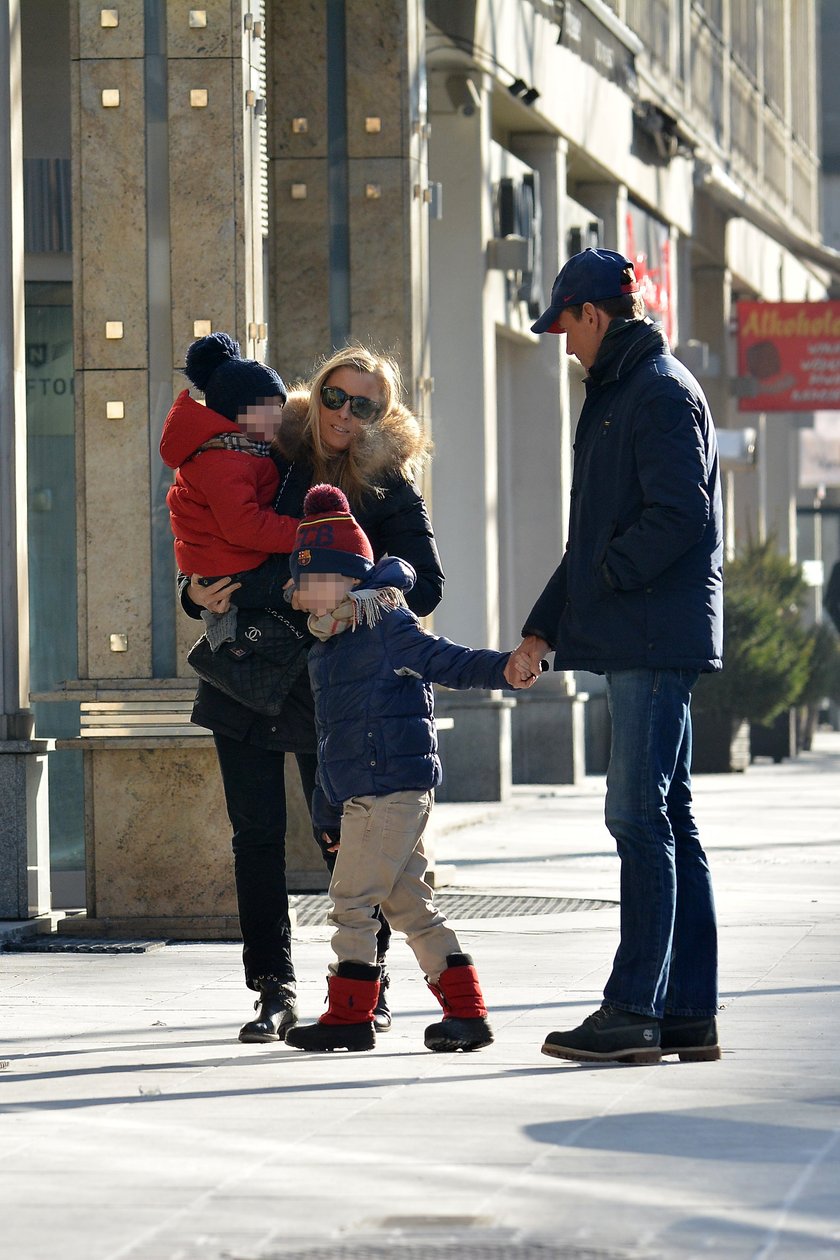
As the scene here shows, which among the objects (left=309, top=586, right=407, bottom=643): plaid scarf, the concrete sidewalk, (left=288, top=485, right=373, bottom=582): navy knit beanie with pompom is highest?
(left=288, top=485, right=373, bottom=582): navy knit beanie with pompom

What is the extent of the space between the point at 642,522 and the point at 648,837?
75cm

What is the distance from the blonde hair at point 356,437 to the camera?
21.0 feet

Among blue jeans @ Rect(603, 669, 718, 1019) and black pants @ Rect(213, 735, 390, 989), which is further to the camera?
black pants @ Rect(213, 735, 390, 989)

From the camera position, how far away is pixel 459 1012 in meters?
6.19

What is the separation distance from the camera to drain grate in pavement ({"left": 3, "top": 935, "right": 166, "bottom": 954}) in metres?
8.53

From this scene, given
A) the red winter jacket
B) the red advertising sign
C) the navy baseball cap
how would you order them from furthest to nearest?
the red advertising sign < the red winter jacket < the navy baseball cap

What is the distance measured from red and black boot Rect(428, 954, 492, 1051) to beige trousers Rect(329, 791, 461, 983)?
30 mm

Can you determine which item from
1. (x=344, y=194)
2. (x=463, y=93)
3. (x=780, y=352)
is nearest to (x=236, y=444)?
(x=344, y=194)

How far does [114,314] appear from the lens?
8.95 m

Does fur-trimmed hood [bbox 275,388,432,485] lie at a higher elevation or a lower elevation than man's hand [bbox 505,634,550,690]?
higher

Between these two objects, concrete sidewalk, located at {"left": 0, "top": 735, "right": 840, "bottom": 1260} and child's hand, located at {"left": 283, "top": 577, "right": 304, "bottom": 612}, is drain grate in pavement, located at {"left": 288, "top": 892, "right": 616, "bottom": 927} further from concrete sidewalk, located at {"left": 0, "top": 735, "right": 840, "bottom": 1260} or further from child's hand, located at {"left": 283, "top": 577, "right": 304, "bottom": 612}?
child's hand, located at {"left": 283, "top": 577, "right": 304, "bottom": 612}

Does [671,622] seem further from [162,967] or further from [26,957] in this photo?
[26,957]

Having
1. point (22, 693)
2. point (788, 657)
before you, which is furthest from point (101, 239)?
point (788, 657)

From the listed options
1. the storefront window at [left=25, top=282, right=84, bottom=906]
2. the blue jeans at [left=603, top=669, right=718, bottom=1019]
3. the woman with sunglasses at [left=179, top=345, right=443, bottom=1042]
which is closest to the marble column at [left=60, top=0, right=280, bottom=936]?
the storefront window at [left=25, top=282, right=84, bottom=906]
